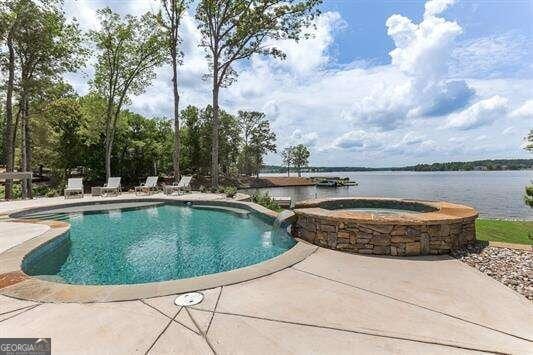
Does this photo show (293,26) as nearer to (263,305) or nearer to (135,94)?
(135,94)

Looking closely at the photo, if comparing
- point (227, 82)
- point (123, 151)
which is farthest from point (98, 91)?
point (227, 82)

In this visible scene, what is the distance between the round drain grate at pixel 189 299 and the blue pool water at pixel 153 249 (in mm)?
1766

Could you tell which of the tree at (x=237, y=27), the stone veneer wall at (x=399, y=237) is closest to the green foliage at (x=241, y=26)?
the tree at (x=237, y=27)

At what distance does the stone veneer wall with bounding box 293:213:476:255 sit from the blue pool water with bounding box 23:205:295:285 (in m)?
1.45

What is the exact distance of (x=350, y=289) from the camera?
377 centimetres

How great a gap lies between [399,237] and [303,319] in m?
3.19

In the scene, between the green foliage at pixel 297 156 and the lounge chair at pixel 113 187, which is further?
the green foliage at pixel 297 156

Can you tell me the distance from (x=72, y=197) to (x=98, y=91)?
11.5 meters

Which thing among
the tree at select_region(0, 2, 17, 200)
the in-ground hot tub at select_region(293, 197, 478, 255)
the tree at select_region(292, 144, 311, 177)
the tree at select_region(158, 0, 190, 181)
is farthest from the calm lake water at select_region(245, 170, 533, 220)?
the tree at select_region(0, 2, 17, 200)

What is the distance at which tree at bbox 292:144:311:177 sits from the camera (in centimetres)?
7550

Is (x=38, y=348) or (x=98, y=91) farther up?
(x=98, y=91)

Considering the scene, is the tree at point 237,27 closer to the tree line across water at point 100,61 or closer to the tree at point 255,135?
the tree line across water at point 100,61

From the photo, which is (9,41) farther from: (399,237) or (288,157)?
(288,157)

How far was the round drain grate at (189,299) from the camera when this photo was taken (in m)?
3.33
